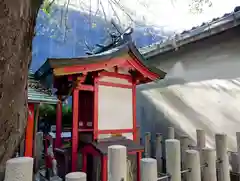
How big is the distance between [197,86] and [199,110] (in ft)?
2.05

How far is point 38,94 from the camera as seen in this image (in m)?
3.64

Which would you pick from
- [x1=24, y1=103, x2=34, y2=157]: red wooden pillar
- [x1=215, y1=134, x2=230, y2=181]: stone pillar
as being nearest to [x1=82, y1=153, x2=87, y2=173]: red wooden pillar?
[x1=24, y1=103, x2=34, y2=157]: red wooden pillar

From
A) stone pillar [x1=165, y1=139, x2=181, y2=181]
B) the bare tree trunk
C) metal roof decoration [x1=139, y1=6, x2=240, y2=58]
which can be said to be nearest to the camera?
the bare tree trunk

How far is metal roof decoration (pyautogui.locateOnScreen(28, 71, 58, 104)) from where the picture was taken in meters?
3.41

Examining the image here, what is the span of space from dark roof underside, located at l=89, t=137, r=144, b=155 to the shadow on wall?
1827 mm

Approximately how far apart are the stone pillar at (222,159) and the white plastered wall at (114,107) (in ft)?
5.24

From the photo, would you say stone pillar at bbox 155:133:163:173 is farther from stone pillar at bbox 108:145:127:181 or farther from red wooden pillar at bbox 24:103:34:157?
stone pillar at bbox 108:145:127:181

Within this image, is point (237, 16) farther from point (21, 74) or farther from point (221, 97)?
point (21, 74)

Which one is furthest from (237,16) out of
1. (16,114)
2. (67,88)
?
(16,114)

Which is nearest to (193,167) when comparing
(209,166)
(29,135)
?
(209,166)

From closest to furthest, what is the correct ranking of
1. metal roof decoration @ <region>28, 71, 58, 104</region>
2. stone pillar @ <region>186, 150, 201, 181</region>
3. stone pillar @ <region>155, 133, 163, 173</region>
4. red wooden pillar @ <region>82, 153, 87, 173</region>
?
1. stone pillar @ <region>186, 150, 201, 181</region>
2. metal roof decoration @ <region>28, 71, 58, 104</region>
3. red wooden pillar @ <region>82, 153, 87, 173</region>
4. stone pillar @ <region>155, 133, 163, 173</region>

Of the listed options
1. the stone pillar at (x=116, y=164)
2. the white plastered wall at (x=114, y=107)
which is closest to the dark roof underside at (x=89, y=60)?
the white plastered wall at (x=114, y=107)

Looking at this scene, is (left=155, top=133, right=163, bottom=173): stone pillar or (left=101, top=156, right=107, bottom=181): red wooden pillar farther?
(left=155, top=133, right=163, bottom=173): stone pillar

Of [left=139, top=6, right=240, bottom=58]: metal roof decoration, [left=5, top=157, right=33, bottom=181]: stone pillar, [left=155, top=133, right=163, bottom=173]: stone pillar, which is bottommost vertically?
[left=155, top=133, right=163, bottom=173]: stone pillar
